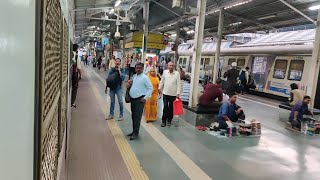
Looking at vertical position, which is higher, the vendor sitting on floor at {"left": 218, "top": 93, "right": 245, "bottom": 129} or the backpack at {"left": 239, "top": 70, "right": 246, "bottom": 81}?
the backpack at {"left": 239, "top": 70, "right": 246, "bottom": 81}

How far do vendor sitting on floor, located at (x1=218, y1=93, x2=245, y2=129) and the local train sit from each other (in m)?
5.36

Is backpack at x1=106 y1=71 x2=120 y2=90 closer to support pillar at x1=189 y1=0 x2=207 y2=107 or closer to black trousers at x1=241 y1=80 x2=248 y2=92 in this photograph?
support pillar at x1=189 y1=0 x2=207 y2=107

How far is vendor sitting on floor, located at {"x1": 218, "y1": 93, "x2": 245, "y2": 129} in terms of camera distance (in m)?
7.46

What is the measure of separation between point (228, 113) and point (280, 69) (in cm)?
799

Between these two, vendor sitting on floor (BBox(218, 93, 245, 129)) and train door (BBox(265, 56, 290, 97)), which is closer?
vendor sitting on floor (BBox(218, 93, 245, 129))

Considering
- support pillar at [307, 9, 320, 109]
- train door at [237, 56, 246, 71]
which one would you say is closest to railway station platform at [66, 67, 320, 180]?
support pillar at [307, 9, 320, 109]

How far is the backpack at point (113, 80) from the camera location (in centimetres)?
823

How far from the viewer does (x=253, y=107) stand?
12250 millimetres

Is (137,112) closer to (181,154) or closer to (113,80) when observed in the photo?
(181,154)

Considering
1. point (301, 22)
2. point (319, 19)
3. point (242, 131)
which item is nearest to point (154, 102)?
point (242, 131)
